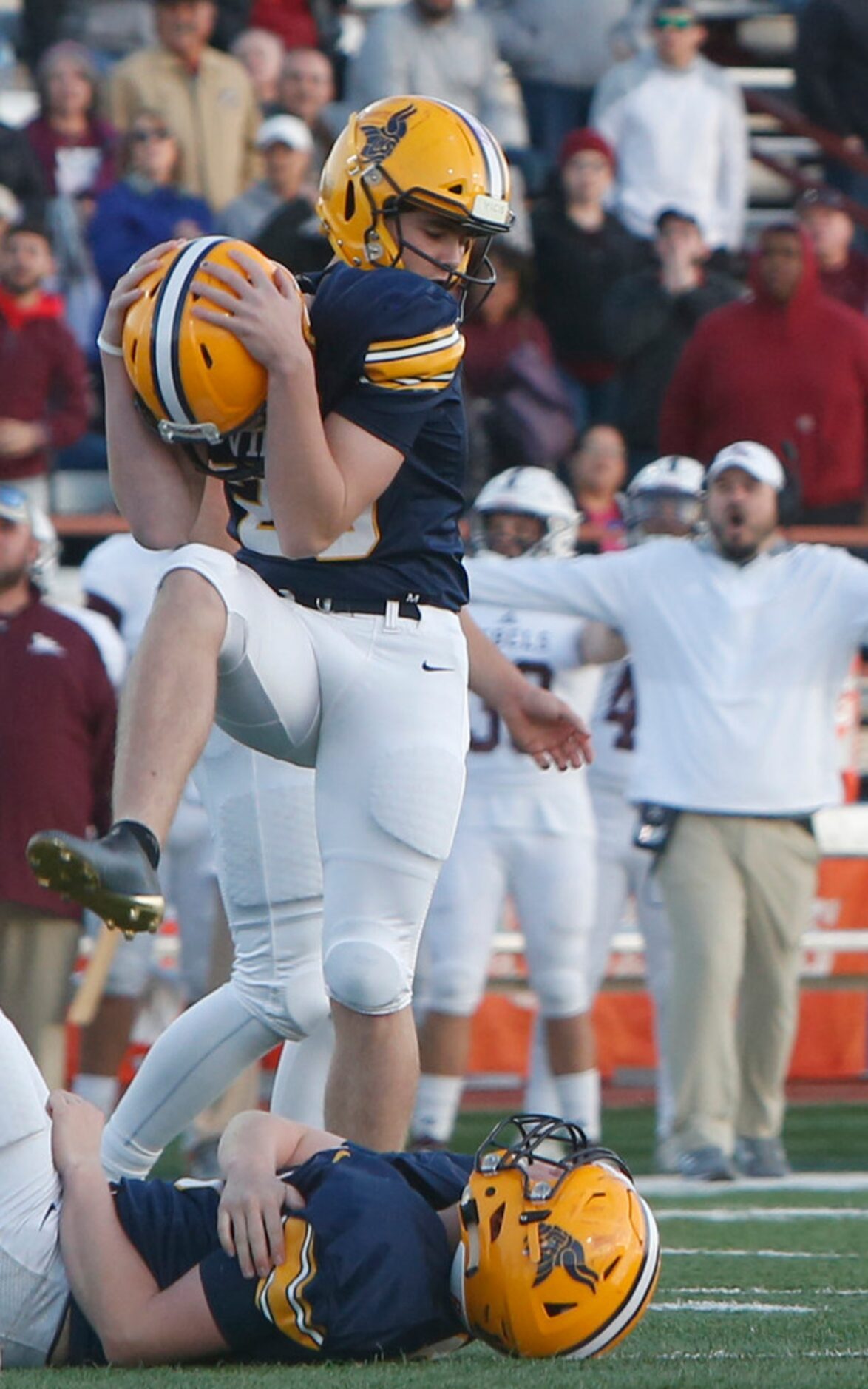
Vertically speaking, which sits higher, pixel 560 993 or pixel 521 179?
pixel 521 179

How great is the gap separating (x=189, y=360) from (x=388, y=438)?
329mm

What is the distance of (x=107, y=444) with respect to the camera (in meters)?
4.00

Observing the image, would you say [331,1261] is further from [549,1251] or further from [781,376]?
[781,376]

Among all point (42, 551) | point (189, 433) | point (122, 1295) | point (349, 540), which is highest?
point (189, 433)

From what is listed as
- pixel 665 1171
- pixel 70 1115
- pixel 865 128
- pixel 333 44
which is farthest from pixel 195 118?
pixel 70 1115

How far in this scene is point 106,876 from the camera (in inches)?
132

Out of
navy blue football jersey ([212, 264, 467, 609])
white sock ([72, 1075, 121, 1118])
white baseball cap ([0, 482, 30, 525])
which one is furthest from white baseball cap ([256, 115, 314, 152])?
navy blue football jersey ([212, 264, 467, 609])

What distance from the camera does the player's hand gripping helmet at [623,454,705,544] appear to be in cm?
802

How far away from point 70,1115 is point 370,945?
21.9 inches

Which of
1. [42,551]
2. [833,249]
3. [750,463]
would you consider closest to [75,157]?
[833,249]

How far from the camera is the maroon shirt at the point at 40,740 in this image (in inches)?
276

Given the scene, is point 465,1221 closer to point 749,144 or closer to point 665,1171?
point 665,1171

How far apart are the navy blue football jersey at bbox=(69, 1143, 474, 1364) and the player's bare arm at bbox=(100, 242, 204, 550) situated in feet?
3.41

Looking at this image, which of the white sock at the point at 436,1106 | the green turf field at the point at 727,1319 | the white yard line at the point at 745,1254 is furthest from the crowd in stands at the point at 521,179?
the white yard line at the point at 745,1254
